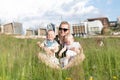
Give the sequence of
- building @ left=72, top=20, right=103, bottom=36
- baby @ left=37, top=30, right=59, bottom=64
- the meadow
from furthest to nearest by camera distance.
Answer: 1. building @ left=72, top=20, right=103, bottom=36
2. baby @ left=37, top=30, right=59, bottom=64
3. the meadow

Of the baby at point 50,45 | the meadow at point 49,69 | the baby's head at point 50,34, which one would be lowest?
the meadow at point 49,69

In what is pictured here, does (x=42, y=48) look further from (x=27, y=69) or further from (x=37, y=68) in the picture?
(x=27, y=69)

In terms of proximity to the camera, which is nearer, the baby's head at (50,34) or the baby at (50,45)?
the baby at (50,45)

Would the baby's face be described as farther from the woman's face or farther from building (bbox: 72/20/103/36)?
building (bbox: 72/20/103/36)

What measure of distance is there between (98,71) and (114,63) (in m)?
0.47

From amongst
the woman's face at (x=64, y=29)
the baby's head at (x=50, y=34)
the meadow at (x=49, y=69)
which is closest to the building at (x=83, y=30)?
the woman's face at (x=64, y=29)

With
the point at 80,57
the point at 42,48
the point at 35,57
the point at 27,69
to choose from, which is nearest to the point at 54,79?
Result: the point at 27,69

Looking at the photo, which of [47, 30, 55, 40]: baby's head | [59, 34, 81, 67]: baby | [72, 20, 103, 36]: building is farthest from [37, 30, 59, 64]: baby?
[72, 20, 103, 36]: building

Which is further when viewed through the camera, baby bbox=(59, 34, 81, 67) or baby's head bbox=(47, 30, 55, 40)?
baby's head bbox=(47, 30, 55, 40)

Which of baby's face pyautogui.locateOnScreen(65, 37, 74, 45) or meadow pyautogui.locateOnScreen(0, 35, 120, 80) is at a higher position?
baby's face pyautogui.locateOnScreen(65, 37, 74, 45)

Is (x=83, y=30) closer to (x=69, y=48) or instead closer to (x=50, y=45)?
(x=50, y=45)

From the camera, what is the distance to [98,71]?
4.07m

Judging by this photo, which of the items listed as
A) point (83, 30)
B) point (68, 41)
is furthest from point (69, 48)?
point (83, 30)

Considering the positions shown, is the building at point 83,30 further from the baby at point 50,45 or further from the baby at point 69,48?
the baby at point 50,45
